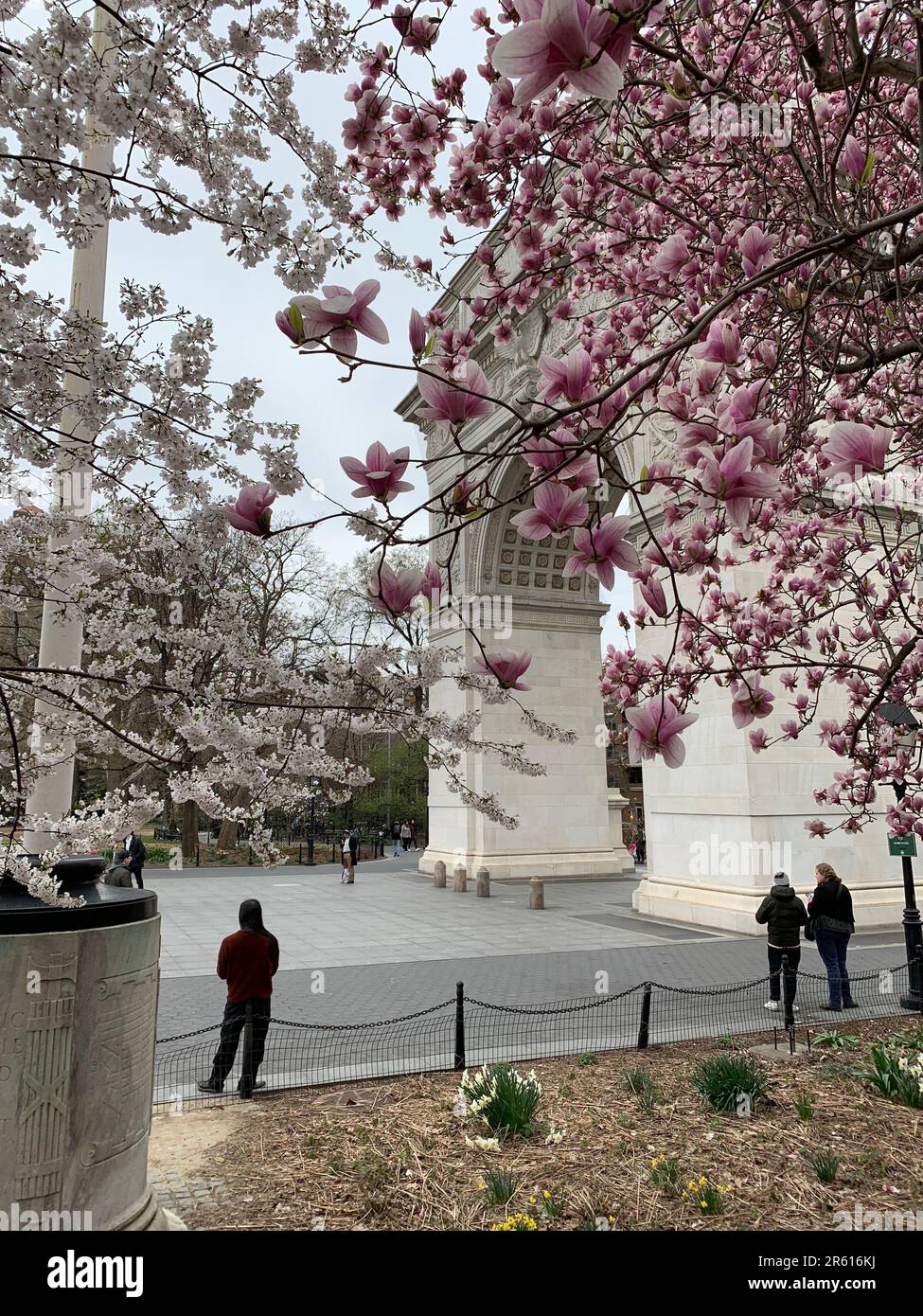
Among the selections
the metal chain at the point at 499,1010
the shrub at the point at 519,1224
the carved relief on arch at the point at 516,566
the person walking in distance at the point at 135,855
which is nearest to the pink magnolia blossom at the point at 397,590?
the shrub at the point at 519,1224

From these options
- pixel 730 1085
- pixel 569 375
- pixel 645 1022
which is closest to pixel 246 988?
pixel 645 1022

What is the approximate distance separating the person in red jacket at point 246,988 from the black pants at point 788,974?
4.56 meters

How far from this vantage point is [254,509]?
6.52 ft

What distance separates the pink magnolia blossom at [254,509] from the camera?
6.41 feet

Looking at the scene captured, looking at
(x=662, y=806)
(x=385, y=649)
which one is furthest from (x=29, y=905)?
(x=662, y=806)

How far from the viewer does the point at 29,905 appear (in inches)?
131

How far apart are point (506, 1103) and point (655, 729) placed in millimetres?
3622

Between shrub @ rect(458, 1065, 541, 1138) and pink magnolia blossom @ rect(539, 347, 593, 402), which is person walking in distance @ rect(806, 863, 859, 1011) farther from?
pink magnolia blossom @ rect(539, 347, 593, 402)

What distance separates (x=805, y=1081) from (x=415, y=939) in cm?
793

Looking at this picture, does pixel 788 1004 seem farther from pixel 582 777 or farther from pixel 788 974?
pixel 582 777

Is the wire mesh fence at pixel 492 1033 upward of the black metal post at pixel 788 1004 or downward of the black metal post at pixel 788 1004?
downward

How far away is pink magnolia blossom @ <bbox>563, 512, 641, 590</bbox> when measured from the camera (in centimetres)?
212

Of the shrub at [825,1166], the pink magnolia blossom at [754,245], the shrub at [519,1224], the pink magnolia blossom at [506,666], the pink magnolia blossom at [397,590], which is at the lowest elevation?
the shrub at [825,1166]

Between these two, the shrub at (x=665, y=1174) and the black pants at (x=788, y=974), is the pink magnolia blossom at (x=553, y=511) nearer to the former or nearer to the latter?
the shrub at (x=665, y=1174)
